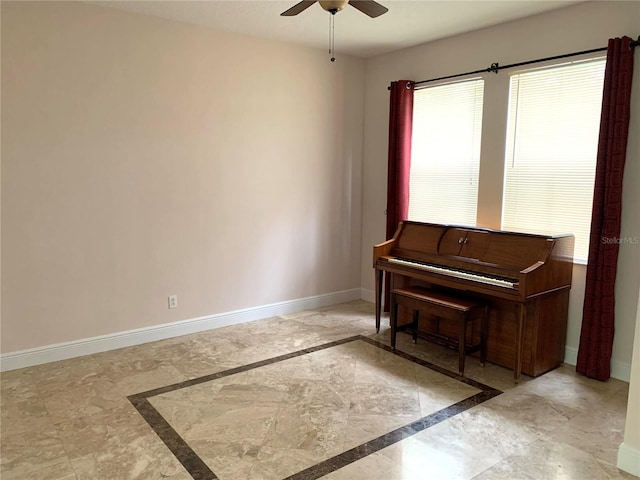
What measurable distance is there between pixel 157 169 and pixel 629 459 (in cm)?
356

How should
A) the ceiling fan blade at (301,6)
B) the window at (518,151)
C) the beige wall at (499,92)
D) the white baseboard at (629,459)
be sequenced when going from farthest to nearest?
the window at (518,151) < the beige wall at (499,92) < the ceiling fan blade at (301,6) < the white baseboard at (629,459)

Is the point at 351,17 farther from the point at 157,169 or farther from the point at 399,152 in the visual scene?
the point at 157,169

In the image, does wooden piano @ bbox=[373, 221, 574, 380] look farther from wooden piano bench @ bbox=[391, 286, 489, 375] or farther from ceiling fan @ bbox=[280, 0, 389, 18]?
ceiling fan @ bbox=[280, 0, 389, 18]

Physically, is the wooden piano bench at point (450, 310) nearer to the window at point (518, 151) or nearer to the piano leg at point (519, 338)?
the piano leg at point (519, 338)

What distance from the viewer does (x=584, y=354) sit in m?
3.29

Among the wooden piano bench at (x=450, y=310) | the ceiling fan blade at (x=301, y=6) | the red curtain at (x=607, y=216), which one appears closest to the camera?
the ceiling fan blade at (x=301, y=6)

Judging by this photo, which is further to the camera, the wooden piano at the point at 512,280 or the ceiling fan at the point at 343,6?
the wooden piano at the point at 512,280

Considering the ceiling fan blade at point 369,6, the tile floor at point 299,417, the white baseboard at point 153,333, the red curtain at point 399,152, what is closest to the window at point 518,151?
the red curtain at point 399,152

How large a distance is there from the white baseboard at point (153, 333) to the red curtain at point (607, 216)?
2515 millimetres

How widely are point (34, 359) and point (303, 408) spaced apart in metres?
2.05

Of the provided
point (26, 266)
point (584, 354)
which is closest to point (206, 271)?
point (26, 266)

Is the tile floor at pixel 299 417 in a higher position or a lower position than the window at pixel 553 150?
lower

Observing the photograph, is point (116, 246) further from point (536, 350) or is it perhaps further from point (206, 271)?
point (536, 350)

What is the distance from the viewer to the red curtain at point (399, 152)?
4438 millimetres
